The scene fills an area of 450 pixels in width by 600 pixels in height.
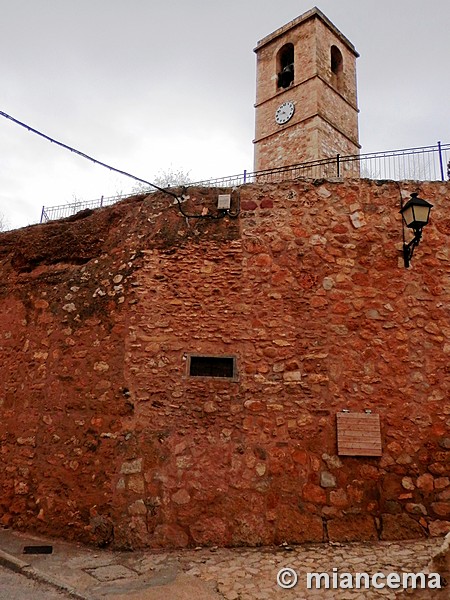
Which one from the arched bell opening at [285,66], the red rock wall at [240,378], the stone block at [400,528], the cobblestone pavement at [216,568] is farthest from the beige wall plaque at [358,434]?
the arched bell opening at [285,66]

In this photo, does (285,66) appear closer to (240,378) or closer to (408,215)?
(408,215)

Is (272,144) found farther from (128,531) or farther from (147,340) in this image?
(128,531)

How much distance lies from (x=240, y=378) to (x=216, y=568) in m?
2.03

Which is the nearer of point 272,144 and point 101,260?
point 101,260

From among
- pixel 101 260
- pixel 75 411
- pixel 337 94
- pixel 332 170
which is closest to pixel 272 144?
pixel 337 94

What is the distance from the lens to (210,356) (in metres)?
5.98

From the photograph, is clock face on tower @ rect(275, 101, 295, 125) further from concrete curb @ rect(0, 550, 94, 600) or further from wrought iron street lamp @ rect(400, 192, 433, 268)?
concrete curb @ rect(0, 550, 94, 600)

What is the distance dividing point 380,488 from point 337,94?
796 inches

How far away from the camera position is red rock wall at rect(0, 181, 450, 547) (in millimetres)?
5500

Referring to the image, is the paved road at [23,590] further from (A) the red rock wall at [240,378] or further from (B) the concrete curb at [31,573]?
(A) the red rock wall at [240,378]

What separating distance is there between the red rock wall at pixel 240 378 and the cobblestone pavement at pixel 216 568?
270mm

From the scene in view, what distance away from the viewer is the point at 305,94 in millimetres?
20906

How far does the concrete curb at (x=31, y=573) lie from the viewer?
13.8 ft

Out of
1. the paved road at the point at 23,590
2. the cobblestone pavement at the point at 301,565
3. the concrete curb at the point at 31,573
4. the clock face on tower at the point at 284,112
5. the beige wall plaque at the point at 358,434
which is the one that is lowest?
the paved road at the point at 23,590
